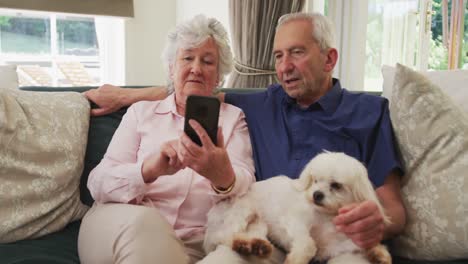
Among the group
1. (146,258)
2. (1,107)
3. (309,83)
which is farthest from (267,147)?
(1,107)

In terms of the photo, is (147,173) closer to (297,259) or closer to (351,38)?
(297,259)

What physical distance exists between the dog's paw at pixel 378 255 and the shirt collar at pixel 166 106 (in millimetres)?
766

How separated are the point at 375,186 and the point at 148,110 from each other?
2.54 feet

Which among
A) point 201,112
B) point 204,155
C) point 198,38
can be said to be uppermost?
point 198,38

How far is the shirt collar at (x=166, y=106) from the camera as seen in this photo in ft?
5.00

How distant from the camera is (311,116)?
150cm

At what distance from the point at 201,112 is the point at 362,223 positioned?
471mm

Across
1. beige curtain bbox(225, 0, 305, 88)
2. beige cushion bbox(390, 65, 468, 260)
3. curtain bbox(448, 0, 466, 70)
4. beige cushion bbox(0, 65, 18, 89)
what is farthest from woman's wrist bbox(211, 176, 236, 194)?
curtain bbox(448, 0, 466, 70)

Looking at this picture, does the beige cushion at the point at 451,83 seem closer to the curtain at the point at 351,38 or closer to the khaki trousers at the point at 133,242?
the khaki trousers at the point at 133,242

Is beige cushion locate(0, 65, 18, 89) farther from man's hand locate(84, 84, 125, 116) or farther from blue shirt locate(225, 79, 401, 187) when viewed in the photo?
blue shirt locate(225, 79, 401, 187)

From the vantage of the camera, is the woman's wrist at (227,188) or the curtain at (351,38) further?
the curtain at (351,38)

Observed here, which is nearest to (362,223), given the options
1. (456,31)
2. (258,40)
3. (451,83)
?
(451,83)

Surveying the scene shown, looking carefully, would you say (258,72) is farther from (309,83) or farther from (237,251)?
Answer: (237,251)

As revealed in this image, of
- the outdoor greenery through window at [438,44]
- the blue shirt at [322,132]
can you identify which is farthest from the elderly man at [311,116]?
the outdoor greenery through window at [438,44]
